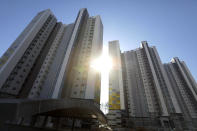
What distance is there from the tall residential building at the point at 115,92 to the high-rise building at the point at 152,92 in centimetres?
51

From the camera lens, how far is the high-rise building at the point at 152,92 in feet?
146

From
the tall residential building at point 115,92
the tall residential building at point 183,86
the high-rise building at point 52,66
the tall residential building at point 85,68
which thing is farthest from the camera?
the tall residential building at point 183,86

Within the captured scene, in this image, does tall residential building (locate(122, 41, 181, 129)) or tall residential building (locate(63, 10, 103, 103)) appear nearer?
tall residential building (locate(63, 10, 103, 103))

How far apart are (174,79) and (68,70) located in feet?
271

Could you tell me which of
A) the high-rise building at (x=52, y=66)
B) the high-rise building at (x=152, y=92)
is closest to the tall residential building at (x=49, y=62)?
the high-rise building at (x=52, y=66)

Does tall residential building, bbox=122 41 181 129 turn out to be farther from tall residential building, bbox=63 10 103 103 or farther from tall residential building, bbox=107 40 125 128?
tall residential building, bbox=63 10 103 103

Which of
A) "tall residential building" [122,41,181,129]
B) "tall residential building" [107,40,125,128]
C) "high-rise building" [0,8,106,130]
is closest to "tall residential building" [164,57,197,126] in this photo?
"tall residential building" [122,41,181,129]

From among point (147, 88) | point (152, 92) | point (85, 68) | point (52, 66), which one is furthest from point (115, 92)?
point (52, 66)

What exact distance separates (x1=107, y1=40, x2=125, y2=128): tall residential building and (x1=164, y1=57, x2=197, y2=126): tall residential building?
38.4 m

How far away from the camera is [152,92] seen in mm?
53719

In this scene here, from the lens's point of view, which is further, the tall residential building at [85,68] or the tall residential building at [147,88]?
the tall residential building at [147,88]

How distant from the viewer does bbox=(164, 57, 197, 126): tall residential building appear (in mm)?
57612

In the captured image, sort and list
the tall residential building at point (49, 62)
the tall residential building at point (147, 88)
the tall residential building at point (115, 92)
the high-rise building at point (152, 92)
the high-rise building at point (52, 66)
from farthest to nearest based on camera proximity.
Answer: the tall residential building at point (115, 92)
the tall residential building at point (147, 88)
the high-rise building at point (152, 92)
the tall residential building at point (49, 62)
the high-rise building at point (52, 66)

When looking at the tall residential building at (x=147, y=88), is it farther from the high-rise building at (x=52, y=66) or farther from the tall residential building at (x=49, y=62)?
the tall residential building at (x=49, y=62)
